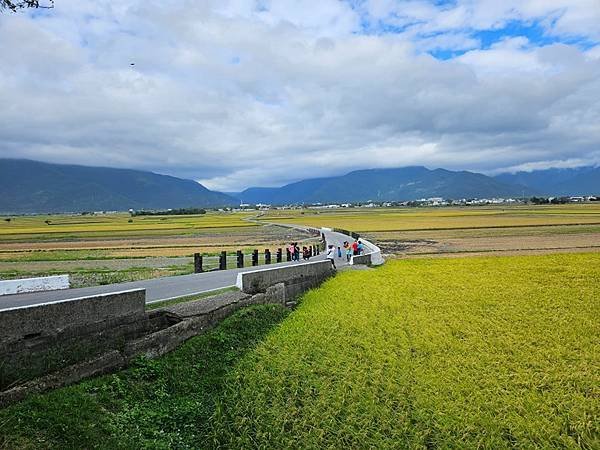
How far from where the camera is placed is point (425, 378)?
8086 millimetres

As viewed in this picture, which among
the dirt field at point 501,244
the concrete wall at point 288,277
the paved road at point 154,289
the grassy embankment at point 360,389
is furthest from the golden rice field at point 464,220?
the grassy embankment at point 360,389

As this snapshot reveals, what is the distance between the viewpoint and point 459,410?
22.8ft

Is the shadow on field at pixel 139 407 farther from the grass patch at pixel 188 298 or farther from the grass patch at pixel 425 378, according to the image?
the grass patch at pixel 188 298

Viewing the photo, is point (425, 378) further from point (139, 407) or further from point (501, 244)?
point (501, 244)

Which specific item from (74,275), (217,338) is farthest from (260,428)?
(74,275)

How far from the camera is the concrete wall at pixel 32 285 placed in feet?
47.7

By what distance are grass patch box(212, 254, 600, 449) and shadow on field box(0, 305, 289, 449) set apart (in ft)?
1.54

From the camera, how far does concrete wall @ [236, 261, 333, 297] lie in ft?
47.7

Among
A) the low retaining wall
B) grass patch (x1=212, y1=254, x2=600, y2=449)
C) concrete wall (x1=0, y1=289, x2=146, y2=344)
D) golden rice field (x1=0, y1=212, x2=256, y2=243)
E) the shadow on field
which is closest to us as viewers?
the shadow on field

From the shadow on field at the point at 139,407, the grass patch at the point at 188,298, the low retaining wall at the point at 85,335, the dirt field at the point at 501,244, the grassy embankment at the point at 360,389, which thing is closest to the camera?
the shadow on field at the point at 139,407

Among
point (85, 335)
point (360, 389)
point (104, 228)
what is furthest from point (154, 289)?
point (104, 228)

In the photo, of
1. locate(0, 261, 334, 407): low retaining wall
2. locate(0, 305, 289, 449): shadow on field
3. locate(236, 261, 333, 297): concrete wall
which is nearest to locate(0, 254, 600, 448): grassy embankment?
locate(0, 305, 289, 449): shadow on field

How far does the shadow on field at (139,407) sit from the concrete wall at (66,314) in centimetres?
130

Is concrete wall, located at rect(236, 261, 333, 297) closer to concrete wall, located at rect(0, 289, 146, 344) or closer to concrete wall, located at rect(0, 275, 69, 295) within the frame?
concrete wall, located at rect(0, 289, 146, 344)
